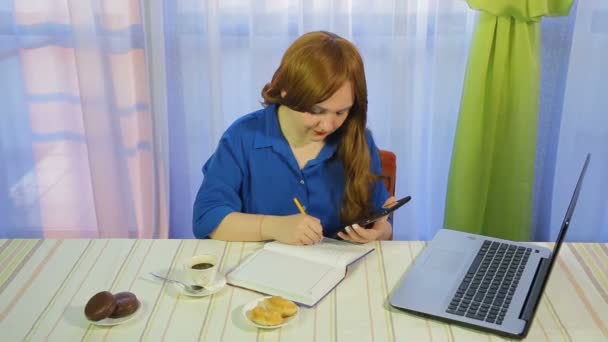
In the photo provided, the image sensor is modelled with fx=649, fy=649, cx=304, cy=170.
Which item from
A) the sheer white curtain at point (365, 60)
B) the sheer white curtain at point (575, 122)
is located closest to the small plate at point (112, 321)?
the sheer white curtain at point (365, 60)

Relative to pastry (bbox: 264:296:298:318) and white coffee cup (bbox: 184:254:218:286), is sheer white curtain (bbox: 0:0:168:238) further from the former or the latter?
pastry (bbox: 264:296:298:318)

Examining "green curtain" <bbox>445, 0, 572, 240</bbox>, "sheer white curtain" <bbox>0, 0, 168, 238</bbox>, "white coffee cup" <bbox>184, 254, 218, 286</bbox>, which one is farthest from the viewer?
"sheer white curtain" <bbox>0, 0, 168, 238</bbox>

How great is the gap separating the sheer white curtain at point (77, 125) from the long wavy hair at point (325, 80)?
1.03 m

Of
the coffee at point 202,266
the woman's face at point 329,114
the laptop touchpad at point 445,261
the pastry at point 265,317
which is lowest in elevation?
the laptop touchpad at point 445,261

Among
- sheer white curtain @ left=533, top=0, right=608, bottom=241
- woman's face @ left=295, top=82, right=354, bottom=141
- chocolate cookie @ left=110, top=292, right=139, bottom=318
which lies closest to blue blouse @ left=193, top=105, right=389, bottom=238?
woman's face @ left=295, top=82, right=354, bottom=141

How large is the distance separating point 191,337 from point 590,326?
0.71m

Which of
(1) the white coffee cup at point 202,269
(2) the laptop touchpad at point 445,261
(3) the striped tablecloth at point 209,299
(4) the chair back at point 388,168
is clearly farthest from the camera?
(4) the chair back at point 388,168

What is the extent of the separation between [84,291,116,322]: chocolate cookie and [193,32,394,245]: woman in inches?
14.6

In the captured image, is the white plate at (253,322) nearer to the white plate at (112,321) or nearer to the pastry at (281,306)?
the pastry at (281,306)

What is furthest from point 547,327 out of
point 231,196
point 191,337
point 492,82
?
point 492,82

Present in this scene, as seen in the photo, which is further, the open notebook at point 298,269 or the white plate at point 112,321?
the open notebook at point 298,269

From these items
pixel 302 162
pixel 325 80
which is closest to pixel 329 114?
pixel 325 80

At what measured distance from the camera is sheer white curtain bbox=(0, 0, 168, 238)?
93.1 inches

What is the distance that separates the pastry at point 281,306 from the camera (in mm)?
1163
